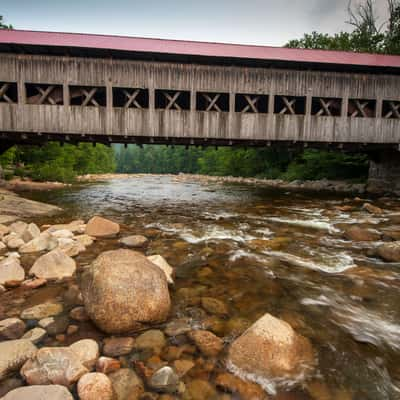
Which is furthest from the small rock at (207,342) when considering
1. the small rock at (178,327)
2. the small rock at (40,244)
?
the small rock at (40,244)

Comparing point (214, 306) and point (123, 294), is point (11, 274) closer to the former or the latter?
point (123, 294)

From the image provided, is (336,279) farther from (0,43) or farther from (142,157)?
(142,157)

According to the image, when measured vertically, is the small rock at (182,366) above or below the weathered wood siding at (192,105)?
below

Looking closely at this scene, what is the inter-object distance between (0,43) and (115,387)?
487 inches

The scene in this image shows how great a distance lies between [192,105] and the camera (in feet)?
37.3

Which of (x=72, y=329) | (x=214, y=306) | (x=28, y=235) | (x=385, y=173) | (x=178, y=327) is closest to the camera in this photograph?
(x=72, y=329)

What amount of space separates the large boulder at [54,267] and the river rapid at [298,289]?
1.00 ft

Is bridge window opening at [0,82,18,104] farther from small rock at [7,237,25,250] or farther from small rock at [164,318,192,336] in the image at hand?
small rock at [164,318,192,336]

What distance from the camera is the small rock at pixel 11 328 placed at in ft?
8.89

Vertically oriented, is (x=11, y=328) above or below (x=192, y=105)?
below

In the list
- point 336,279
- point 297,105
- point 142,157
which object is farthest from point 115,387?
point 142,157

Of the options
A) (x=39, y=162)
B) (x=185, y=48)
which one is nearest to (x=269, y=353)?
(x=185, y=48)

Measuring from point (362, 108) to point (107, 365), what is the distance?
1398cm

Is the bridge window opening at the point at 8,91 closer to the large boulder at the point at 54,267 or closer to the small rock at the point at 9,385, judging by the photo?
the large boulder at the point at 54,267
